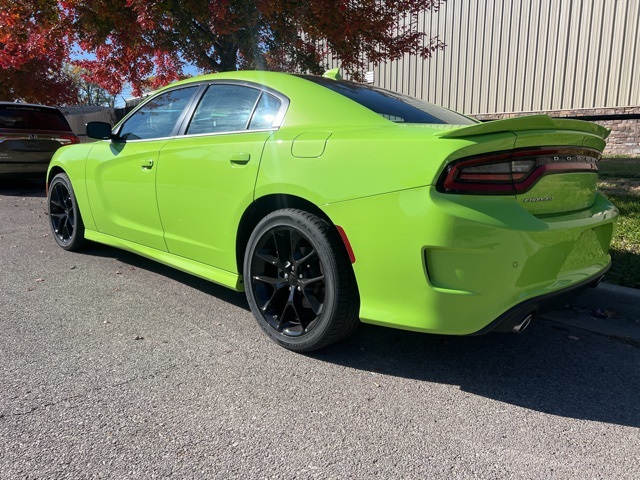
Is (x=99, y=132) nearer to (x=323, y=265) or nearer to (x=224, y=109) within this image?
(x=224, y=109)

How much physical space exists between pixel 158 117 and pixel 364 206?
229cm

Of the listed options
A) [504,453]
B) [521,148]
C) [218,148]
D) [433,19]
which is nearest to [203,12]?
[218,148]

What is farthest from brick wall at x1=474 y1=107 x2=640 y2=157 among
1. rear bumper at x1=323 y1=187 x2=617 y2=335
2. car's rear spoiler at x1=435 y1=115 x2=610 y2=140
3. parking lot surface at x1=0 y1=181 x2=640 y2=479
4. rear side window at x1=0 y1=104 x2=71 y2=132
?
rear bumper at x1=323 y1=187 x2=617 y2=335

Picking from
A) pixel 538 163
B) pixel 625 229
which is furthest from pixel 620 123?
pixel 538 163

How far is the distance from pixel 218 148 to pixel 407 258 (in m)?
1.53

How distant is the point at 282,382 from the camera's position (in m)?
2.64

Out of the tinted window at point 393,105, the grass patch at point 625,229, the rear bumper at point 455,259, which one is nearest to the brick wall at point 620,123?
the grass patch at point 625,229

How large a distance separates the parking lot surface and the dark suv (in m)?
6.44

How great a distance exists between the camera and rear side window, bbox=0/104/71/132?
909 cm

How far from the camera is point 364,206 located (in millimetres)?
2518

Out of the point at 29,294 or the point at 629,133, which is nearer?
the point at 29,294

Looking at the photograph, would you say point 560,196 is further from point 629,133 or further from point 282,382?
point 629,133

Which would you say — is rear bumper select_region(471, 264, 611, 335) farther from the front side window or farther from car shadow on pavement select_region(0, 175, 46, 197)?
car shadow on pavement select_region(0, 175, 46, 197)

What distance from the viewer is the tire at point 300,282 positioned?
271 cm
